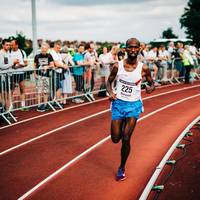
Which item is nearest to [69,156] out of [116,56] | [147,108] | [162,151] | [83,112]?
[162,151]

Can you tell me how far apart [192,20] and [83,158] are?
56.6 m

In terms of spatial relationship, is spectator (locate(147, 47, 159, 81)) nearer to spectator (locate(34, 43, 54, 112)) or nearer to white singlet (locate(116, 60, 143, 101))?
spectator (locate(34, 43, 54, 112))

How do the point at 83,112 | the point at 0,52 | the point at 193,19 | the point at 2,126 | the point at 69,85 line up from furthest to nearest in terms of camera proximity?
the point at 193,19
the point at 69,85
the point at 83,112
the point at 0,52
the point at 2,126

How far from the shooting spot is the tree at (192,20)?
5875 cm

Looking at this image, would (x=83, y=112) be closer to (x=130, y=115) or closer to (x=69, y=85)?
(x=69, y=85)

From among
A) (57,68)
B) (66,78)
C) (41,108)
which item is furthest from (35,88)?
(66,78)

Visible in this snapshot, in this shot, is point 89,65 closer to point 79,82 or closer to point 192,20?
point 79,82

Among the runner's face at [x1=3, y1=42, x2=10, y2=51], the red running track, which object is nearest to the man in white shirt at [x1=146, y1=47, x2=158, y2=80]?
the red running track

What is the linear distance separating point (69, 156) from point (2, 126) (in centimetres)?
352

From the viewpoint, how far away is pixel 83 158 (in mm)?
6945

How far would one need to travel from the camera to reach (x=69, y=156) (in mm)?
7078

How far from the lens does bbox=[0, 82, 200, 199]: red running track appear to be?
5438mm

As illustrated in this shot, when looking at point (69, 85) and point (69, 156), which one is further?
point (69, 85)

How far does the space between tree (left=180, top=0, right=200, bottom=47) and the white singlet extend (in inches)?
2161
